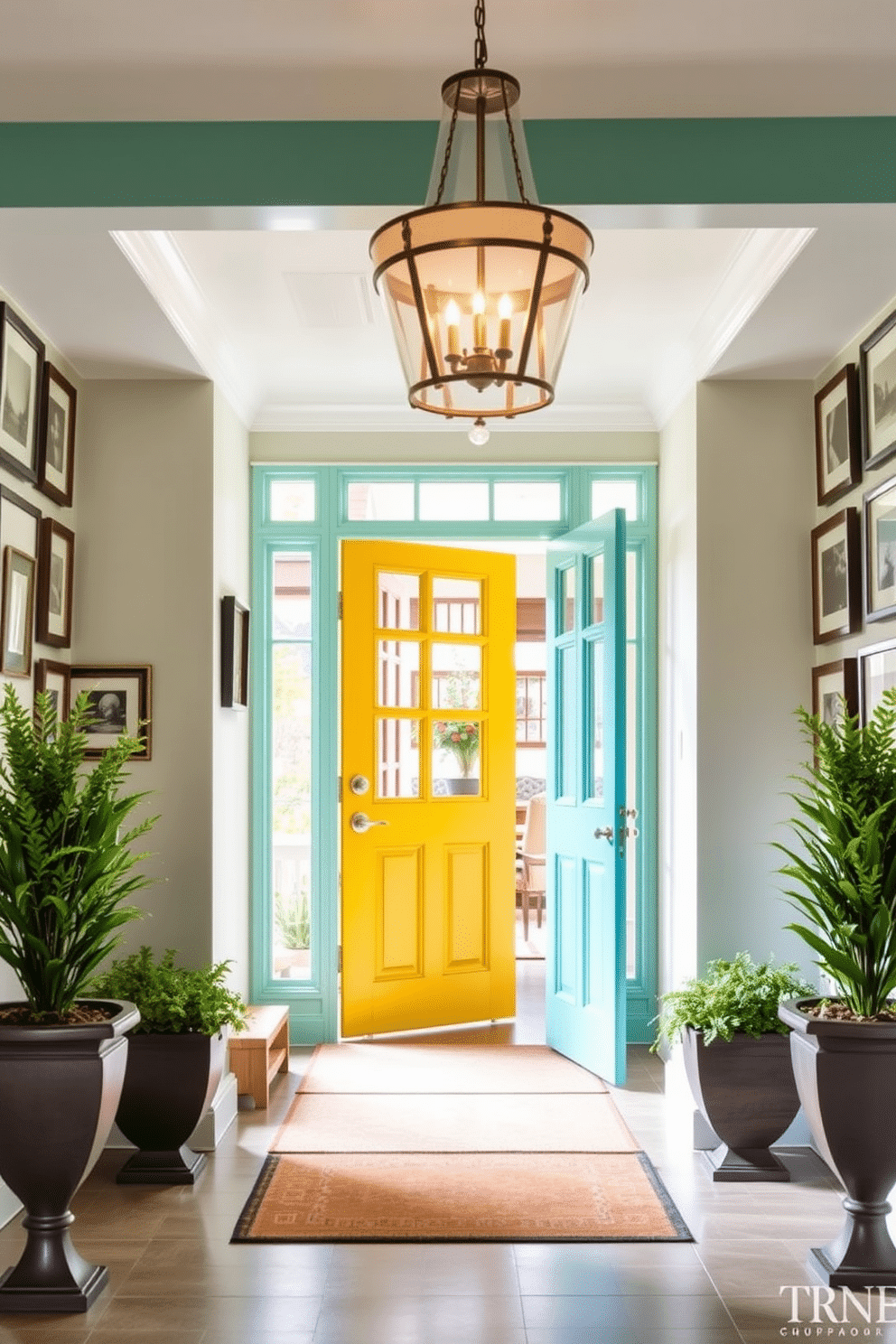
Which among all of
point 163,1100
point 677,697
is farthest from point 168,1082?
point 677,697

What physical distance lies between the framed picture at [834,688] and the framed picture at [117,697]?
89.8 inches

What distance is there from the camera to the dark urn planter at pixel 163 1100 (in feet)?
13.2

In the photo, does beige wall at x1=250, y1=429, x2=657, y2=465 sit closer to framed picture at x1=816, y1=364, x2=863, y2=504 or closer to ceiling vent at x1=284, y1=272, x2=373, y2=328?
ceiling vent at x1=284, y1=272, x2=373, y2=328

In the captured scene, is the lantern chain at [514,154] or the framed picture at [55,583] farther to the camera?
the framed picture at [55,583]

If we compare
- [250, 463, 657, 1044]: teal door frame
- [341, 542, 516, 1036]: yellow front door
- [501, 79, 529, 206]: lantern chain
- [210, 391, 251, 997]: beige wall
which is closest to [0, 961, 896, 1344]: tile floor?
[210, 391, 251, 997]: beige wall

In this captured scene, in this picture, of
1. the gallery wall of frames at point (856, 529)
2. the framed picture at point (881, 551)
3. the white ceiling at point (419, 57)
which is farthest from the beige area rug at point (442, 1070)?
the white ceiling at point (419, 57)

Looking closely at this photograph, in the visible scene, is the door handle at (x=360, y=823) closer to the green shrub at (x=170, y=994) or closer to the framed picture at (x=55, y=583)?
the green shrub at (x=170, y=994)

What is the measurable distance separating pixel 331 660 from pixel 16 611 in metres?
2.01

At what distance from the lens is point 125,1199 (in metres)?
3.86

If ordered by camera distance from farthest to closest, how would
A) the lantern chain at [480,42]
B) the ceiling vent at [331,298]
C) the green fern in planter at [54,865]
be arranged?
1. the ceiling vent at [331,298]
2. the green fern in planter at [54,865]
3. the lantern chain at [480,42]

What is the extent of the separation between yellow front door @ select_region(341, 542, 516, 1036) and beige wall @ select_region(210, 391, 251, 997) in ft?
1.57

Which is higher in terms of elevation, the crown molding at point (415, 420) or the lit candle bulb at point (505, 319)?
the crown molding at point (415, 420)

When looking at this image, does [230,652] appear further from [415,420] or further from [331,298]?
[415,420]

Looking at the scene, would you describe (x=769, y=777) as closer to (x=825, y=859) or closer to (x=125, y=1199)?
(x=825, y=859)
